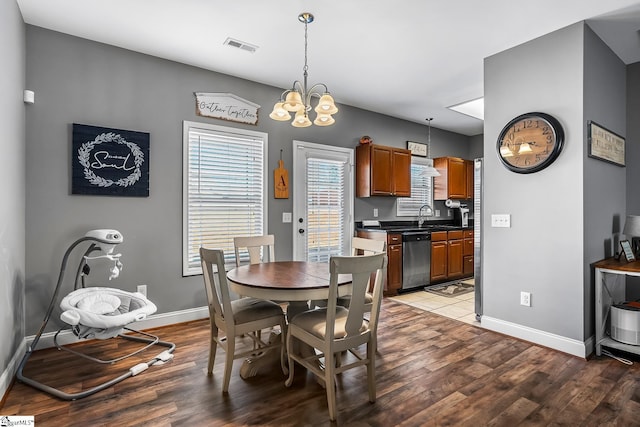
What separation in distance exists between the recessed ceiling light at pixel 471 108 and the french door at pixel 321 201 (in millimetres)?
1738

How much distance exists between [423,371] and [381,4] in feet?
9.20

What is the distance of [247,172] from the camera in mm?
4016

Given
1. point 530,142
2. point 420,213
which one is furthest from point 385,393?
point 420,213

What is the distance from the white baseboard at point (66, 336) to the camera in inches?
89.0

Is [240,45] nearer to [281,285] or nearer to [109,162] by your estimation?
[109,162]

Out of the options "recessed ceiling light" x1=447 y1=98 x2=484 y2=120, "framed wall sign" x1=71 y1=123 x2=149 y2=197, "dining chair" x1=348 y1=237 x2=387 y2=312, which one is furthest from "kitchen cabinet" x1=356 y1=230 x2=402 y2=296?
"framed wall sign" x1=71 y1=123 x2=149 y2=197

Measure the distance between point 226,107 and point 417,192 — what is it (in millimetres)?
3756

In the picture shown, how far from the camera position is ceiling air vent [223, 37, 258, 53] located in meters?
3.11

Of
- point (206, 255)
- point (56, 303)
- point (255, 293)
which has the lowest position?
point (56, 303)

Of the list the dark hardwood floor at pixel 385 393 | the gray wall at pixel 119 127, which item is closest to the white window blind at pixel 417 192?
the gray wall at pixel 119 127

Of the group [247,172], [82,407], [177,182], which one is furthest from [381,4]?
[82,407]

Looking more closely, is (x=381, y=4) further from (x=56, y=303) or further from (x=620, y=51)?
(x=56, y=303)

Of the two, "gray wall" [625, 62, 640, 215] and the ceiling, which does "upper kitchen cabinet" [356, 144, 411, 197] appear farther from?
"gray wall" [625, 62, 640, 215]

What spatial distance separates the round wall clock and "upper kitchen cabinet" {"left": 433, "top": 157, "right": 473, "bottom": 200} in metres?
2.88
